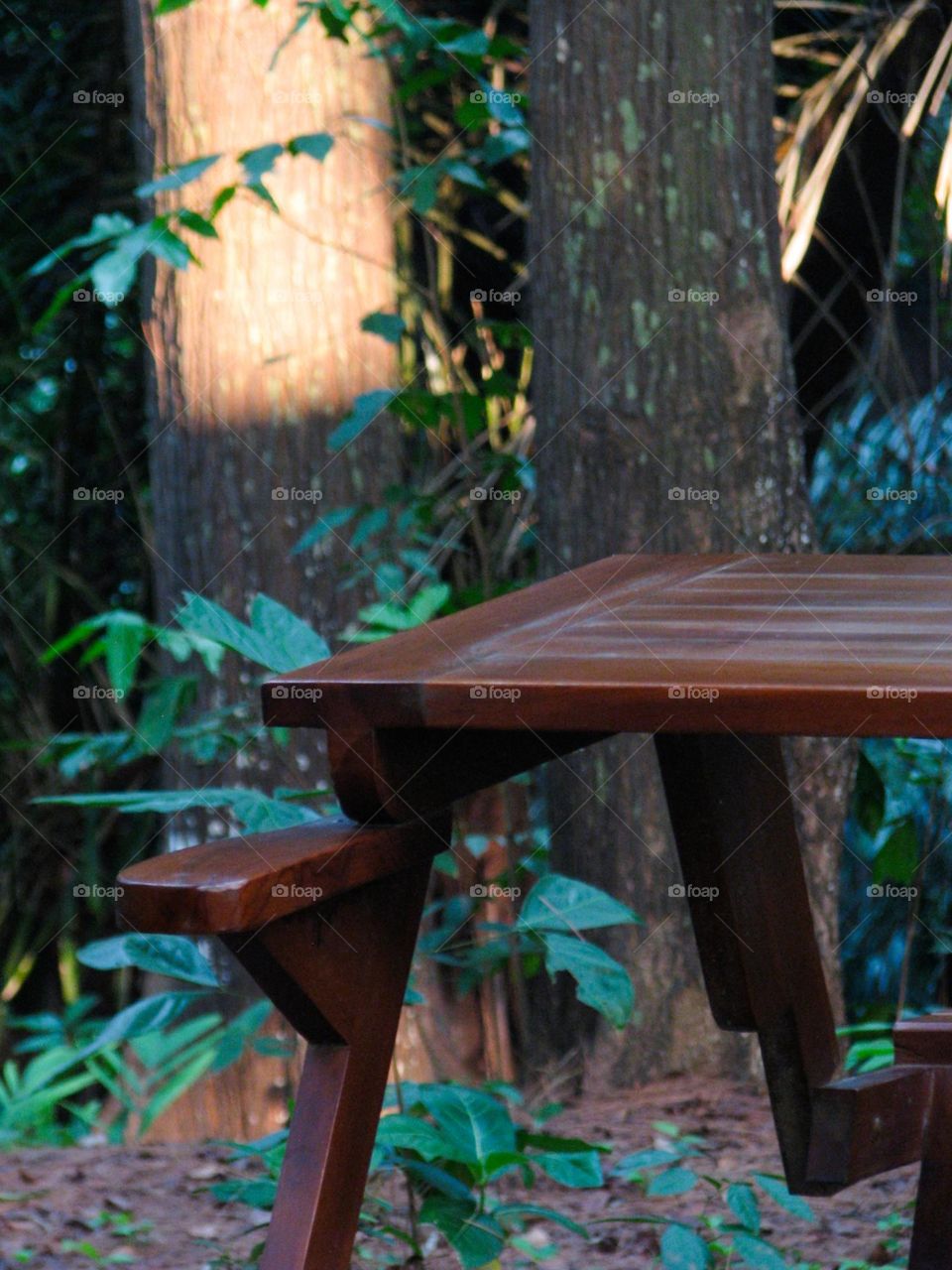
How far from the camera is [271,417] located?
2926 mm

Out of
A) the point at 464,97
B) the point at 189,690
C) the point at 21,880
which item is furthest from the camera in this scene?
the point at 21,880

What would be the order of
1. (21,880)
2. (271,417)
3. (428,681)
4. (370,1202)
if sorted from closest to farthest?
(428,681), (370,1202), (271,417), (21,880)

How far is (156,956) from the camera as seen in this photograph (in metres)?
1.50

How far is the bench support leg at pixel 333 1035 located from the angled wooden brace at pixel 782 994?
1.50 feet

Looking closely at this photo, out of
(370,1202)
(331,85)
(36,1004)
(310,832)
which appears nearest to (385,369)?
(331,85)

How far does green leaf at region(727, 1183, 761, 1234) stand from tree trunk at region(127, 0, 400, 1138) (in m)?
1.35

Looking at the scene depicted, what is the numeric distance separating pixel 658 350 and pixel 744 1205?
1384 mm

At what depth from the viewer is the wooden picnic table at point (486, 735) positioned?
94cm

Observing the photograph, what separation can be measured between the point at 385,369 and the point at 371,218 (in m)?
0.28

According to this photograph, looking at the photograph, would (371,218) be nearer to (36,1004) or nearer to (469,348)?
(469,348)

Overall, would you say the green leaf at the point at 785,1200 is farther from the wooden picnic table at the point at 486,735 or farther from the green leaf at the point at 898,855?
the green leaf at the point at 898,855

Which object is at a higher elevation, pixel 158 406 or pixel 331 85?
pixel 331 85

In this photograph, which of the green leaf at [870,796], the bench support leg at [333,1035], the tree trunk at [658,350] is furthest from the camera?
the tree trunk at [658,350]

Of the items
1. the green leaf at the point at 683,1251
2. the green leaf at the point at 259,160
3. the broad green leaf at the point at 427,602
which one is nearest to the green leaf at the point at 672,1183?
the green leaf at the point at 683,1251
